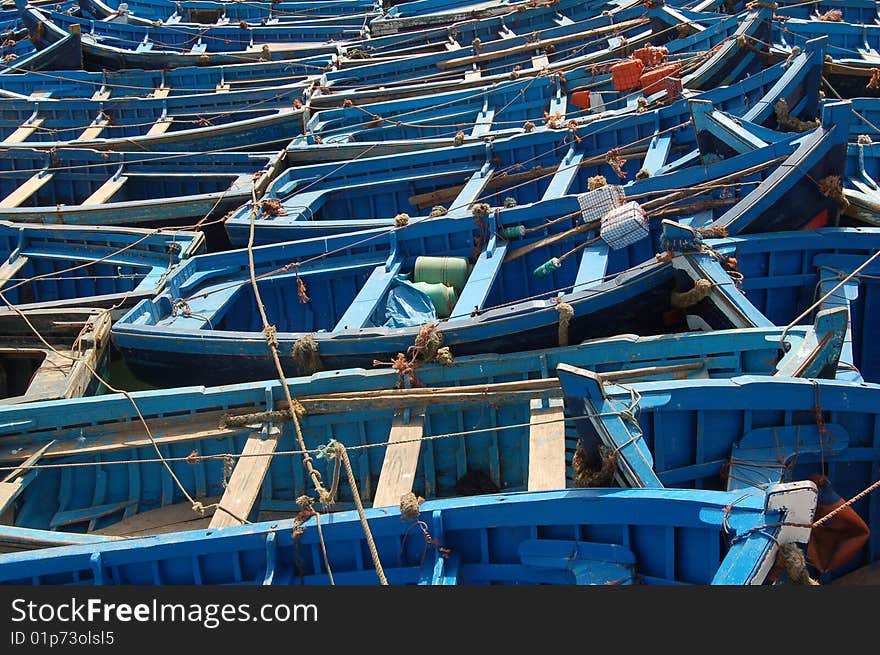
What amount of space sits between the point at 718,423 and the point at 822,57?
762 centimetres

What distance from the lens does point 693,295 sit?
9.39 m

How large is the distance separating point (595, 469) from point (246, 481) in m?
3.07

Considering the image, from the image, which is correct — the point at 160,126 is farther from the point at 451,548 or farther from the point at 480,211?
the point at 451,548

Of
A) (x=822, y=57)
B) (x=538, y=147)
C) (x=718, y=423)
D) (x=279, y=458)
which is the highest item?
(x=822, y=57)

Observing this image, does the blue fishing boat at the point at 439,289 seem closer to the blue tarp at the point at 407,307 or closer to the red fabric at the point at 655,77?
the blue tarp at the point at 407,307

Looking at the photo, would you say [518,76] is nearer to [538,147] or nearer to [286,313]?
[538,147]

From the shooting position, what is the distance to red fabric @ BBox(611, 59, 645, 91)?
15.4 metres

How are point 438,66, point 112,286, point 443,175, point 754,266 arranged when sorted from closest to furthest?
1. point 754,266
2. point 112,286
3. point 443,175
4. point 438,66

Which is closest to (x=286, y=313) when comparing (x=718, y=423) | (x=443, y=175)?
(x=443, y=175)

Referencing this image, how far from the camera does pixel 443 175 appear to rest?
47.0ft

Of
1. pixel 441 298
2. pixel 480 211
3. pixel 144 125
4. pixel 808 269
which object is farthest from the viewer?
pixel 144 125

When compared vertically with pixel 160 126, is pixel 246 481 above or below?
below

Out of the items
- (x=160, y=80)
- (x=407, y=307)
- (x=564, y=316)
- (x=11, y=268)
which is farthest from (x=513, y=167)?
(x=160, y=80)

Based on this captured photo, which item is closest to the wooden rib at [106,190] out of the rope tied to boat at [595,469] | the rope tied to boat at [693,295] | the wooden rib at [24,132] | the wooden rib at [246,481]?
the wooden rib at [24,132]
